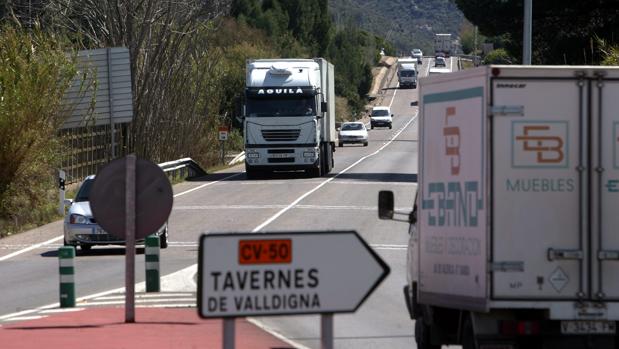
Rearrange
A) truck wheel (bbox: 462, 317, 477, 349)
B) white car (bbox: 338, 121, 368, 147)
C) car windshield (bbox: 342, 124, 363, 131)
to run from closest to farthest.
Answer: truck wheel (bbox: 462, 317, 477, 349) → white car (bbox: 338, 121, 368, 147) → car windshield (bbox: 342, 124, 363, 131)

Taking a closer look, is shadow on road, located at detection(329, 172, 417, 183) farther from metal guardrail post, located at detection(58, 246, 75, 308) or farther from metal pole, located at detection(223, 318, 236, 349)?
metal pole, located at detection(223, 318, 236, 349)

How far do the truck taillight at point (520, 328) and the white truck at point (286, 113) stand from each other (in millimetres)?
32578

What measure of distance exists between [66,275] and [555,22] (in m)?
31.7

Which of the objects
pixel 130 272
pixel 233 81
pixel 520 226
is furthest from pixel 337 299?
pixel 233 81

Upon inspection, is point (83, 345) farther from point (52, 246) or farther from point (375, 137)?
point (375, 137)

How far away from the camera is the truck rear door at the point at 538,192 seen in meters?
10.0

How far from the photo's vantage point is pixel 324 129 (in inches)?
1834

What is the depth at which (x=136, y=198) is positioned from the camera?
13273mm

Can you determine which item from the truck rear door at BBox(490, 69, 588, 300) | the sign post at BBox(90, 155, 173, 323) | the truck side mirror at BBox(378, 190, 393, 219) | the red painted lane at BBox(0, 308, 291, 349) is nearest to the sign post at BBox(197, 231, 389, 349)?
the truck rear door at BBox(490, 69, 588, 300)

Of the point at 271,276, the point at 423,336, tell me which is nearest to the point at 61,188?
the point at 423,336

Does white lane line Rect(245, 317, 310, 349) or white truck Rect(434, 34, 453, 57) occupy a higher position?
white truck Rect(434, 34, 453, 57)

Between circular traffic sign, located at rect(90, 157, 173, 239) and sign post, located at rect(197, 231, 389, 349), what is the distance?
17.4 feet

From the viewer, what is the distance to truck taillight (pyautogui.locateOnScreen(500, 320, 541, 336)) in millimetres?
10109

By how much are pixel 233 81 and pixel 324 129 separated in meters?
33.3
